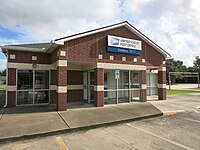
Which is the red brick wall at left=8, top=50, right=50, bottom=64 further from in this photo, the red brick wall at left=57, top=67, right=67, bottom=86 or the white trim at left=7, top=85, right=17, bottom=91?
the red brick wall at left=57, top=67, right=67, bottom=86

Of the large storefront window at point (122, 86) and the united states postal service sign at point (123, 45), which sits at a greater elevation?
the united states postal service sign at point (123, 45)

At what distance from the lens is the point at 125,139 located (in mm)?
5664

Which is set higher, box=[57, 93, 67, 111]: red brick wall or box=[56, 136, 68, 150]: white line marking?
box=[57, 93, 67, 111]: red brick wall

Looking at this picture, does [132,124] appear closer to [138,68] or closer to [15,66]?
[138,68]

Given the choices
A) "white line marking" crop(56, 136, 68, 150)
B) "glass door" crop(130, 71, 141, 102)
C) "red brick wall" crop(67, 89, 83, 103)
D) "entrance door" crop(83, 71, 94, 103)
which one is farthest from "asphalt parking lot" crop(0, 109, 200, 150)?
"red brick wall" crop(67, 89, 83, 103)

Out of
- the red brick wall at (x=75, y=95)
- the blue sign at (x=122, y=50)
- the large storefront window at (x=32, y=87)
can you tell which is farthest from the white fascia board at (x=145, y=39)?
the large storefront window at (x=32, y=87)

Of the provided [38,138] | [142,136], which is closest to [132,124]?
[142,136]

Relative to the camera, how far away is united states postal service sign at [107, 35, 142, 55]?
1182 centimetres

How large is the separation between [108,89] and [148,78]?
7.94 metres

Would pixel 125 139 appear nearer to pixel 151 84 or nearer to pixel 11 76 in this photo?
pixel 11 76

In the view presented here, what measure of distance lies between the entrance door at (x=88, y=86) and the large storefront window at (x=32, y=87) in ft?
9.88

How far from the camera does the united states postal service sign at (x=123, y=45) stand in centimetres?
1182

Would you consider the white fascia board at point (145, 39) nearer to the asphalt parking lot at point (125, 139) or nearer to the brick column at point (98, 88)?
the brick column at point (98, 88)

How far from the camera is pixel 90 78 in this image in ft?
43.3
